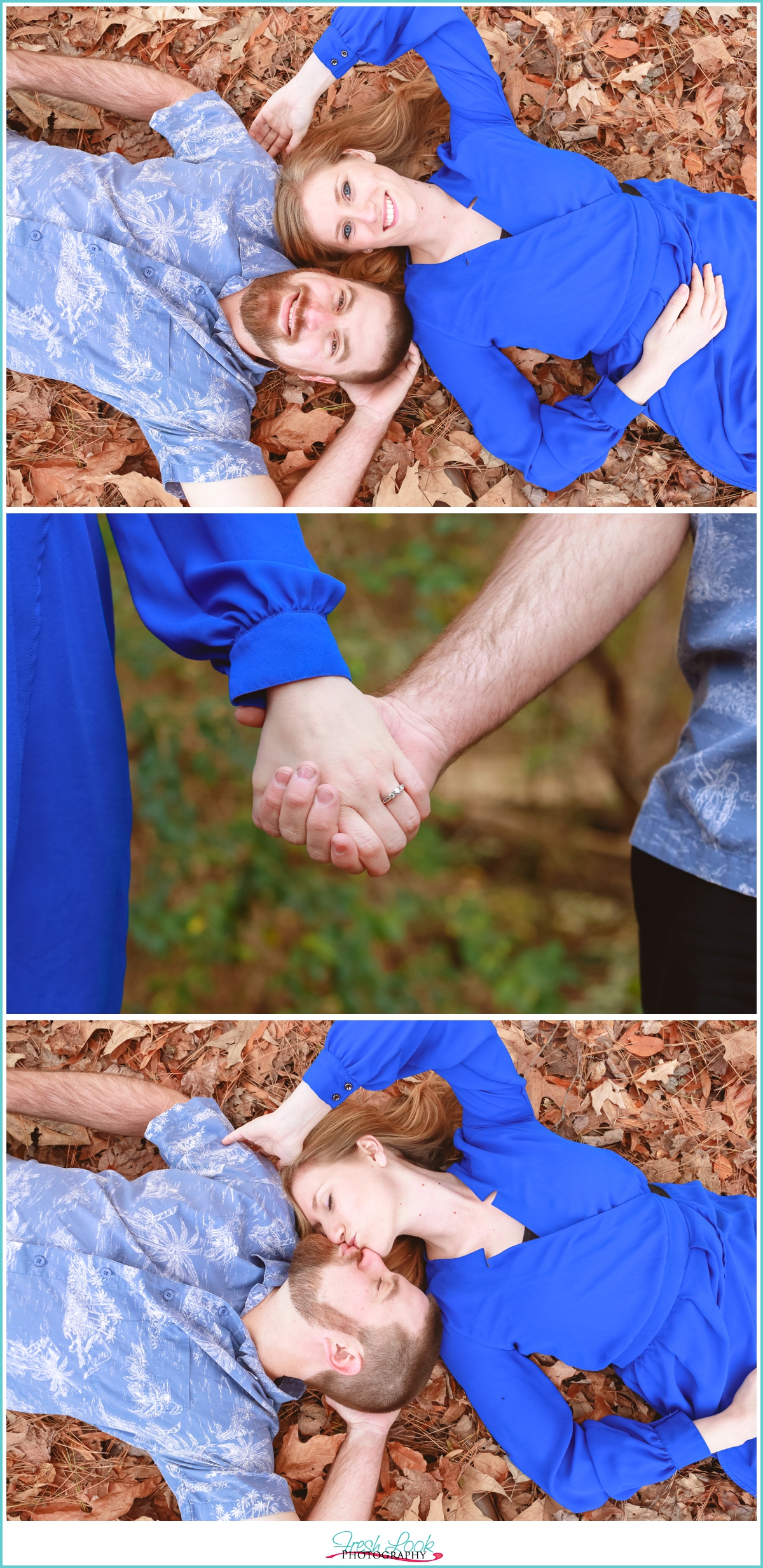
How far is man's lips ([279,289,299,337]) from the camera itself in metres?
1.94

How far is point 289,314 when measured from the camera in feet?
6.38

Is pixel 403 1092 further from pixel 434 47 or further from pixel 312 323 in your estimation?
pixel 434 47

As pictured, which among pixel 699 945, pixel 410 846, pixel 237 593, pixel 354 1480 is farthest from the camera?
pixel 410 846

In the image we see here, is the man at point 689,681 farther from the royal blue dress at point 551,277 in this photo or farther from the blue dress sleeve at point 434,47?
the blue dress sleeve at point 434,47

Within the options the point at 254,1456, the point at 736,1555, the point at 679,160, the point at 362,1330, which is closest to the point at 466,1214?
the point at 362,1330

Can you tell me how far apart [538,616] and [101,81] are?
1.53m

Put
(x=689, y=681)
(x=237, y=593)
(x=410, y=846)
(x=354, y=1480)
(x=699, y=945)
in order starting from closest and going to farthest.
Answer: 1. (x=237, y=593)
2. (x=354, y=1480)
3. (x=699, y=945)
4. (x=689, y=681)
5. (x=410, y=846)

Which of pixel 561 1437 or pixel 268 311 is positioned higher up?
pixel 268 311

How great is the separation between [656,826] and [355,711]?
2.55ft

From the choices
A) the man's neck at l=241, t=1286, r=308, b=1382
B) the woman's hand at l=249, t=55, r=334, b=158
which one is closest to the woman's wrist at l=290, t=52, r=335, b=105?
the woman's hand at l=249, t=55, r=334, b=158

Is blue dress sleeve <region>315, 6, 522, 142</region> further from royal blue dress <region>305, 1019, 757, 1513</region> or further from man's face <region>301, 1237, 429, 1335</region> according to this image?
man's face <region>301, 1237, 429, 1335</region>

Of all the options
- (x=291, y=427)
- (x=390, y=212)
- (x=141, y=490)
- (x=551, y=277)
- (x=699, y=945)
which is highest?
(x=390, y=212)

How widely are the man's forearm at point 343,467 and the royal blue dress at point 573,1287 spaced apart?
119 cm

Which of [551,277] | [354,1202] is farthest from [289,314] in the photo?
[354,1202]
